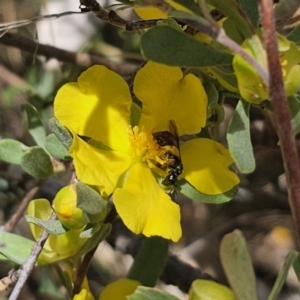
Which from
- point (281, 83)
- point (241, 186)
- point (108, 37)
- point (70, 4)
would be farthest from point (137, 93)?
point (70, 4)

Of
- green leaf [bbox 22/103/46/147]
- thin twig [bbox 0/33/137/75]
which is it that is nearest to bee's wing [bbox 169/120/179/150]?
green leaf [bbox 22/103/46/147]

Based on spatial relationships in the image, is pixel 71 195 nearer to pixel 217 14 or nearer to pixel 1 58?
pixel 217 14

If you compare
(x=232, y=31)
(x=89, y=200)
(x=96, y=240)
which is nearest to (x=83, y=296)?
(x=96, y=240)

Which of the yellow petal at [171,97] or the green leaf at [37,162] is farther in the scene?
the green leaf at [37,162]

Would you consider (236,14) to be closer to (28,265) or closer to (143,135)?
Result: (143,135)

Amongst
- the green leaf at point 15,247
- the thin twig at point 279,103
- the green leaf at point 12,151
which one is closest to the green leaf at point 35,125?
the green leaf at point 12,151

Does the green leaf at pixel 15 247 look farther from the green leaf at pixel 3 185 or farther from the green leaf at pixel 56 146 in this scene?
the green leaf at pixel 3 185
